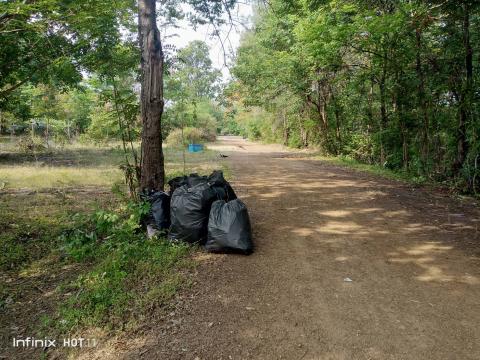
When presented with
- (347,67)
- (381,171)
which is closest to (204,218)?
(381,171)

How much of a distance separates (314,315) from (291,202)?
381cm

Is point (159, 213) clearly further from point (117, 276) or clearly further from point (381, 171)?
point (381, 171)

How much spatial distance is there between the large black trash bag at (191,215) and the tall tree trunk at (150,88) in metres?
1.22

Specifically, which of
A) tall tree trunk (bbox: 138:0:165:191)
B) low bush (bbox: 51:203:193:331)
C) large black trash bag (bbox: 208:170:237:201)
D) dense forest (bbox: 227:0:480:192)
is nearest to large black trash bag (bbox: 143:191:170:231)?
low bush (bbox: 51:203:193:331)

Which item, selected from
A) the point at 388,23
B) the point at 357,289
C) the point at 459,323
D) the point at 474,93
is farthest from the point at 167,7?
the point at 459,323

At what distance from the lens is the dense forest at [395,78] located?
736 centimetres

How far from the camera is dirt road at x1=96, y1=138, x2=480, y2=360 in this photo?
2512mm

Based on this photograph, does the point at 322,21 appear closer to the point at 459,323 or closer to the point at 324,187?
the point at 324,187

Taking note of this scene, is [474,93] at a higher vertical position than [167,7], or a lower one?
lower

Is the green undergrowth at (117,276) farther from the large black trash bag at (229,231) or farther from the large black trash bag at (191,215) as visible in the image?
the large black trash bag at (229,231)

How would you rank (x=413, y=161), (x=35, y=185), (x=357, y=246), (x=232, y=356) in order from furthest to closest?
1. (x=413, y=161)
2. (x=35, y=185)
3. (x=357, y=246)
4. (x=232, y=356)

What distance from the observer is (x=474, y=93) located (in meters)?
7.23

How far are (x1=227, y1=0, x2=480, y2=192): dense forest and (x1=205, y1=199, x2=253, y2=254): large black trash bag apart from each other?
4.28 meters

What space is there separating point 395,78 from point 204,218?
8137mm
